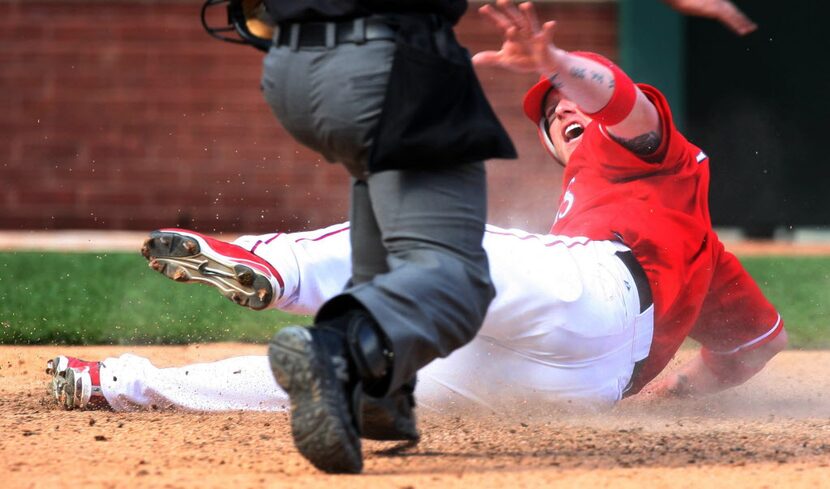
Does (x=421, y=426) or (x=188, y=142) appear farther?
(x=188, y=142)

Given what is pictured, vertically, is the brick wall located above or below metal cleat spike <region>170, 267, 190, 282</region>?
below

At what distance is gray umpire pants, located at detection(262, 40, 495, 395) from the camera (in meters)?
2.60

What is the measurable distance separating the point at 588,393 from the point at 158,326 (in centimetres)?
288

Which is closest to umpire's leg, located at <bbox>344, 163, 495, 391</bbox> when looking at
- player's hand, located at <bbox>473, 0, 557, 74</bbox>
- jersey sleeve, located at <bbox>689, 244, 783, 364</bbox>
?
player's hand, located at <bbox>473, 0, 557, 74</bbox>

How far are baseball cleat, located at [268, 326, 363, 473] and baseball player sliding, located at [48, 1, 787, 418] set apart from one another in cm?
88

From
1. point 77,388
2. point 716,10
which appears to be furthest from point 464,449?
point 77,388

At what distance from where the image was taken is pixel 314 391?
252cm

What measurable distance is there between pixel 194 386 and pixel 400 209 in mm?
1355

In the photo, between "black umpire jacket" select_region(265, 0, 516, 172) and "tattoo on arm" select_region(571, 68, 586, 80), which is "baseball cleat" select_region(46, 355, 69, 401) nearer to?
"black umpire jacket" select_region(265, 0, 516, 172)

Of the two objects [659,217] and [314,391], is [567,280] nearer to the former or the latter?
[659,217]

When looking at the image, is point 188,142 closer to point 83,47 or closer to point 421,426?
point 83,47

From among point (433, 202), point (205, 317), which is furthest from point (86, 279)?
point (433, 202)

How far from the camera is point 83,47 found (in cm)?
1142

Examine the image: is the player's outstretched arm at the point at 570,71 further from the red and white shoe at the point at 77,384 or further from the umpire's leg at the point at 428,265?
the red and white shoe at the point at 77,384
